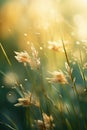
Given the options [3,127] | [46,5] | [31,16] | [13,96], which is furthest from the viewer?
[31,16]

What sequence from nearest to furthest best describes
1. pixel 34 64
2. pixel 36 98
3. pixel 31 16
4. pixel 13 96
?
1. pixel 34 64
2. pixel 36 98
3. pixel 13 96
4. pixel 31 16

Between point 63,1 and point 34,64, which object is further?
point 63,1

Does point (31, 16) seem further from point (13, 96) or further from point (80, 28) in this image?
point (80, 28)

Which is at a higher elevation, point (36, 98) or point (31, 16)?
point (31, 16)

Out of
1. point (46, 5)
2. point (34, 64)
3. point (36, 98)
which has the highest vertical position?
point (46, 5)

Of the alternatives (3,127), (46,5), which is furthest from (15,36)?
(46,5)

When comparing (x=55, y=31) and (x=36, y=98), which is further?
(x=55, y=31)

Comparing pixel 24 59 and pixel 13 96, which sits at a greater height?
pixel 24 59

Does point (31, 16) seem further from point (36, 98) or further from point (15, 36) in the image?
point (36, 98)

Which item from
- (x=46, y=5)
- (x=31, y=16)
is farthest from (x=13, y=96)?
(x=46, y=5)
